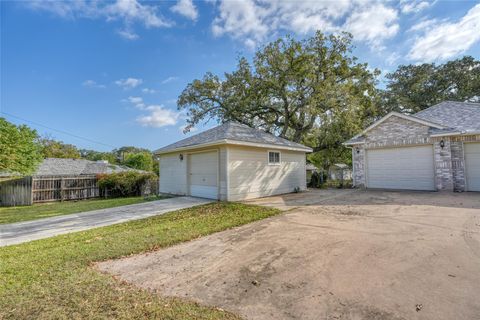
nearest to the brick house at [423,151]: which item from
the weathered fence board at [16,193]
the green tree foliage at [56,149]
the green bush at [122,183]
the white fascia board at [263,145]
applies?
the white fascia board at [263,145]

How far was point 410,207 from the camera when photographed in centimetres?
750

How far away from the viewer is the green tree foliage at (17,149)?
9906 millimetres

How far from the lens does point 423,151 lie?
37.1ft

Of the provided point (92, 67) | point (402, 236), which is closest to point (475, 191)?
point (402, 236)

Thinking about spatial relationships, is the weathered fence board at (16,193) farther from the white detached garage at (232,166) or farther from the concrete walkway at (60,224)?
the concrete walkway at (60,224)

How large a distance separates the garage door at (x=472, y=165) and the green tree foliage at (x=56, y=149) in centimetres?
4021

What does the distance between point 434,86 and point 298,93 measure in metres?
16.7

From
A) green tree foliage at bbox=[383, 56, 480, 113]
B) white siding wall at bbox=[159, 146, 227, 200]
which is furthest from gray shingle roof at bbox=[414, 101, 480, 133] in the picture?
white siding wall at bbox=[159, 146, 227, 200]

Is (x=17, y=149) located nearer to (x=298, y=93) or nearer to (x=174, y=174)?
(x=174, y=174)

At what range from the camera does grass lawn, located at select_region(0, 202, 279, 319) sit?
2477 mm

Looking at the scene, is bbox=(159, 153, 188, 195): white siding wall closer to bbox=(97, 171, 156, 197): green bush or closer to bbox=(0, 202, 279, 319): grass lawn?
bbox=(97, 171, 156, 197): green bush

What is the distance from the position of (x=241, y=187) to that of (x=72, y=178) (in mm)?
12661

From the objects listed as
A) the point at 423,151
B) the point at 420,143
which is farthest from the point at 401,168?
the point at 420,143

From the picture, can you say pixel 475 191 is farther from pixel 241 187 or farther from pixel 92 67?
pixel 92 67
